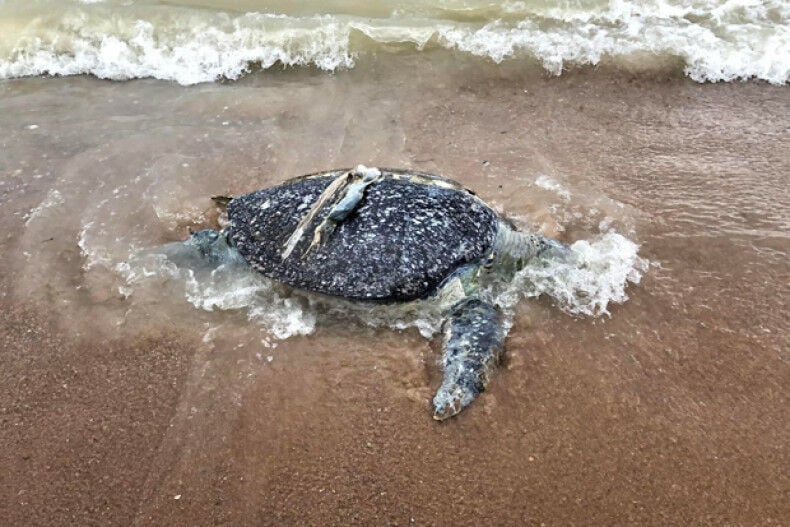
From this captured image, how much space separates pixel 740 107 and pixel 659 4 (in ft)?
5.91

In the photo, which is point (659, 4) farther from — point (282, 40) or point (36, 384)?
point (36, 384)

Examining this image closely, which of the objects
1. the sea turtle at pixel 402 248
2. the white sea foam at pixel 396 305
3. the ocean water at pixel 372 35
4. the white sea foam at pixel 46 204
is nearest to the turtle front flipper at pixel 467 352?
the sea turtle at pixel 402 248

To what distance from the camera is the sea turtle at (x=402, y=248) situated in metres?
2.83

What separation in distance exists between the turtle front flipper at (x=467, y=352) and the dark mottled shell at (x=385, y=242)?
0.79 ft

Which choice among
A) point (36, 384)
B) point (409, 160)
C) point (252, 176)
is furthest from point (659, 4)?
point (36, 384)

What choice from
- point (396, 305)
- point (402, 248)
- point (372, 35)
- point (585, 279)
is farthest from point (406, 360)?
point (372, 35)

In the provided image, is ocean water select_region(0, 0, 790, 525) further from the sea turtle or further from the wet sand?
the sea turtle

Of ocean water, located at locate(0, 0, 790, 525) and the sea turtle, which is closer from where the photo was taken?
ocean water, located at locate(0, 0, 790, 525)

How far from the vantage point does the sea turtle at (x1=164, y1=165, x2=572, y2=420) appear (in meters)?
2.83

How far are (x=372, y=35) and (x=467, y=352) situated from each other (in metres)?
3.93

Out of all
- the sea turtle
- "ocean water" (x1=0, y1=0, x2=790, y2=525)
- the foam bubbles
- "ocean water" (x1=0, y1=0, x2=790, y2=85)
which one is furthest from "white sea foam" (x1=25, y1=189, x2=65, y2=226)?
the foam bubbles

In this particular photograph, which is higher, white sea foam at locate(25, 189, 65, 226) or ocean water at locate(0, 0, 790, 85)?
ocean water at locate(0, 0, 790, 85)

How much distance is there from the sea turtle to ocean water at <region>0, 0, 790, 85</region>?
2.69m

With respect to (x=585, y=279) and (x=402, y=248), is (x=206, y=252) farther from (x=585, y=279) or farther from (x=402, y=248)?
(x=585, y=279)
